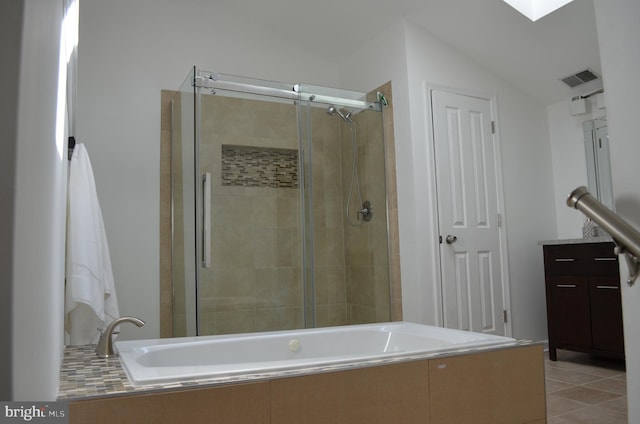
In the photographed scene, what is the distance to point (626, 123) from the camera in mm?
1176

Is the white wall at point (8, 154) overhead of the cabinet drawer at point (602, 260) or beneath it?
overhead

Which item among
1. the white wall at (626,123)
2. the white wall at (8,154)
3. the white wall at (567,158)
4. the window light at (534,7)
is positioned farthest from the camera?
the white wall at (567,158)

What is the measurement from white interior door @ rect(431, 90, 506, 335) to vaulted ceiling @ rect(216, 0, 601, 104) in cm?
44

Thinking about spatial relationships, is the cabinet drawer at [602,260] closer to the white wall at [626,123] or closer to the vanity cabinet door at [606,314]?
the vanity cabinet door at [606,314]

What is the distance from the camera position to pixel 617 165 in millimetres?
1192

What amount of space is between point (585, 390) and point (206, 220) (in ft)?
8.35

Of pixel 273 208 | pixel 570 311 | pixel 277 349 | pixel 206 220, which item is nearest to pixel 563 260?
pixel 570 311

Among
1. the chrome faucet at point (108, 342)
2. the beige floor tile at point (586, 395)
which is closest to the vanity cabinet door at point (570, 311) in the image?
the beige floor tile at point (586, 395)

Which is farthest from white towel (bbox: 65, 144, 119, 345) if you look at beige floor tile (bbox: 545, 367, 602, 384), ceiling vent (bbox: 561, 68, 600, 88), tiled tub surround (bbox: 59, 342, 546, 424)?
ceiling vent (bbox: 561, 68, 600, 88)

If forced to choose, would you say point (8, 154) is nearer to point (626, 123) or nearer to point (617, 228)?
point (617, 228)

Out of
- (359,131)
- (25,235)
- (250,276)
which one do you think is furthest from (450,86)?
(25,235)

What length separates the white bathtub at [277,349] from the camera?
1.50 meters

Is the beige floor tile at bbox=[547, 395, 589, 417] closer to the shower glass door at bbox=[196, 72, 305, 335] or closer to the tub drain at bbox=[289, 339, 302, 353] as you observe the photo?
the tub drain at bbox=[289, 339, 302, 353]

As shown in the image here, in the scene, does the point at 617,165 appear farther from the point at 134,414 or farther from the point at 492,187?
the point at 492,187
